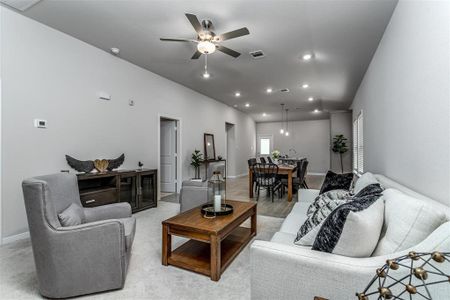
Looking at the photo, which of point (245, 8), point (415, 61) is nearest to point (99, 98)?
point (245, 8)

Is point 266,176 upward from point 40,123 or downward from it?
downward

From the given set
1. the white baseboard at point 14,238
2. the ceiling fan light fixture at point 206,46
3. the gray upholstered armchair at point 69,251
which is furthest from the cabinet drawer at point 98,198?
the ceiling fan light fixture at point 206,46

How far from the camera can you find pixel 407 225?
120 cm

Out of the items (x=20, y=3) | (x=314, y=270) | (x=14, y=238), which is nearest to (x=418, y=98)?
(x=314, y=270)

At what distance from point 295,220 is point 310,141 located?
30.3 feet

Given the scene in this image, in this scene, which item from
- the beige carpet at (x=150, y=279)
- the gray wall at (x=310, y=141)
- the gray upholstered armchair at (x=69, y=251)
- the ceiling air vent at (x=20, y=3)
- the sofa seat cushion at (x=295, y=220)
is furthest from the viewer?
the gray wall at (x=310, y=141)

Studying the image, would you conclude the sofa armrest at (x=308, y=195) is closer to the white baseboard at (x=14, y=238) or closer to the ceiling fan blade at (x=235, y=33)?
the ceiling fan blade at (x=235, y=33)

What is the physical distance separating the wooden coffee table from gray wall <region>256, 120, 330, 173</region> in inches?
356

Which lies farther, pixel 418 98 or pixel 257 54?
pixel 257 54

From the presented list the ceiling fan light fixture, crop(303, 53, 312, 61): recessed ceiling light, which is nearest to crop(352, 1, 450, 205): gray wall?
crop(303, 53, 312, 61): recessed ceiling light

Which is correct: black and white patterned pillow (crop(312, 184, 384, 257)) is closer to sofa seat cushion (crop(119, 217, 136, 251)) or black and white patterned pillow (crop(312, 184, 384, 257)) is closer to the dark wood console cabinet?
sofa seat cushion (crop(119, 217, 136, 251))

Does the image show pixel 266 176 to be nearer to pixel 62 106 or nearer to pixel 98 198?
pixel 98 198

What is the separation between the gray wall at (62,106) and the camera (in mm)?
2883

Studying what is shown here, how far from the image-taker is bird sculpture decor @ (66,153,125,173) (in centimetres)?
352
